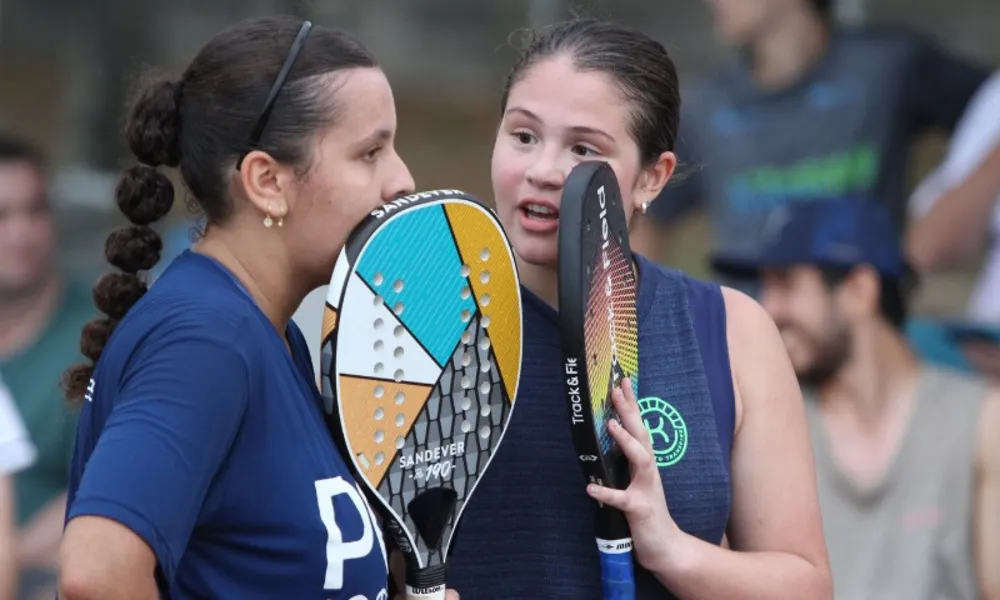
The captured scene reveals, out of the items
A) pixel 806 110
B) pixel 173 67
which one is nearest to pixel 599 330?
pixel 806 110

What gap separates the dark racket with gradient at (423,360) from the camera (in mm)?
2115

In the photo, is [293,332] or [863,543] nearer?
[293,332]

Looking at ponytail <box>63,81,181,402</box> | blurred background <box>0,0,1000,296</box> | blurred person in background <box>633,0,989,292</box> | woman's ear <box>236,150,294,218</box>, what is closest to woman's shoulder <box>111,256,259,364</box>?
woman's ear <box>236,150,294,218</box>

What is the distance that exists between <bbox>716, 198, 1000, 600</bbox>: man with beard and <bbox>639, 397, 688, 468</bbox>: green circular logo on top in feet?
6.27

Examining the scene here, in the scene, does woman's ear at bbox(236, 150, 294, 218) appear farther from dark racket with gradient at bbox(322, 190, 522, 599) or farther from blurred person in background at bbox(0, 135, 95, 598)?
blurred person in background at bbox(0, 135, 95, 598)

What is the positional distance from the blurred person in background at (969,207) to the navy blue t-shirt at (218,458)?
123 inches

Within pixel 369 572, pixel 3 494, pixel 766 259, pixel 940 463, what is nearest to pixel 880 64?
pixel 766 259

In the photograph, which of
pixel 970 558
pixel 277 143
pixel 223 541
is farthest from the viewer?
pixel 970 558

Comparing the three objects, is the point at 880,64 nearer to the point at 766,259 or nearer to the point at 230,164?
the point at 766,259

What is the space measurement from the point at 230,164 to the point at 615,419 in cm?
65

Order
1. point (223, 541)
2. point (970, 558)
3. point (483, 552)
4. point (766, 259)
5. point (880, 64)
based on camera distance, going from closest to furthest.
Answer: point (223, 541), point (483, 552), point (970, 558), point (766, 259), point (880, 64)

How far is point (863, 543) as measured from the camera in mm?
4117

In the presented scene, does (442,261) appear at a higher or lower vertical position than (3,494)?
higher

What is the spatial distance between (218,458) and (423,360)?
0.38m
